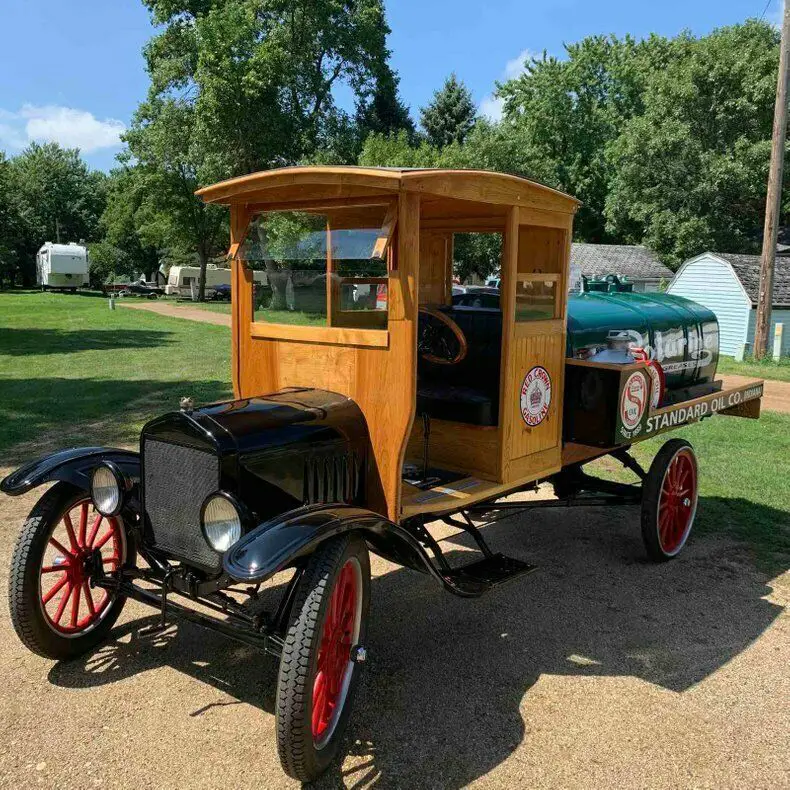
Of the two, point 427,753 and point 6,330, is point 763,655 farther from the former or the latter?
point 6,330

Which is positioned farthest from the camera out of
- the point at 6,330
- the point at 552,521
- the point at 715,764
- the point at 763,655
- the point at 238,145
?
the point at 238,145

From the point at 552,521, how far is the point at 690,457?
130 cm

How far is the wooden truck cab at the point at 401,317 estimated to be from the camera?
367cm

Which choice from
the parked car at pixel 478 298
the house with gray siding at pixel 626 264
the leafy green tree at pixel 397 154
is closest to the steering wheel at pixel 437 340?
the parked car at pixel 478 298

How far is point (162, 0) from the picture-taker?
33.2 m

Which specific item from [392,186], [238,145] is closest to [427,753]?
[392,186]

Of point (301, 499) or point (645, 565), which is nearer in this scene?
A: point (301, 499)

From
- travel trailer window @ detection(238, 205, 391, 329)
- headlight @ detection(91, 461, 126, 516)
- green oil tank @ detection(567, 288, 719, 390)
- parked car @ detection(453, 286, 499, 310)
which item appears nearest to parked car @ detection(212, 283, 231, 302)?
green oil tank @ detection(567, 288, 719, 390)

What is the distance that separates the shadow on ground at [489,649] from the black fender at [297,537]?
75 cm

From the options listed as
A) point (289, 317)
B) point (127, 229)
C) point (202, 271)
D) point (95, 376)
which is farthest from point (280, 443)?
point (127, 229)

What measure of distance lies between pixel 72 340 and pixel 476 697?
1818 centimetres

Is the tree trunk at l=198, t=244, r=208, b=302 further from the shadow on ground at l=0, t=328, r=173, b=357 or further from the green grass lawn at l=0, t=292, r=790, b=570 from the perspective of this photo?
the green grass lawn at l=0, t=292, r=790, b=570

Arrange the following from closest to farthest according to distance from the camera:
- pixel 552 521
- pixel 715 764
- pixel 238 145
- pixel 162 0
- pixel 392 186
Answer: pixel 715 764
pixel 392 186
pixel 552 521
pixel 238 145
pixel 162 0

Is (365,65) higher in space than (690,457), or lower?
higher
